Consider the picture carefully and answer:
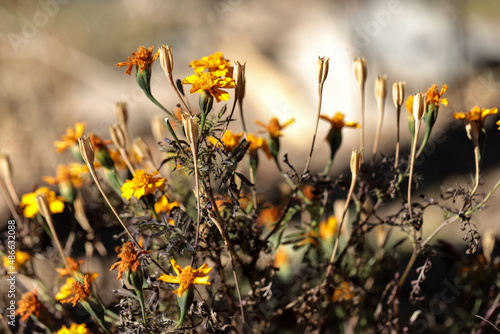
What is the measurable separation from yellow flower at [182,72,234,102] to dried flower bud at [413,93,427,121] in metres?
0.27

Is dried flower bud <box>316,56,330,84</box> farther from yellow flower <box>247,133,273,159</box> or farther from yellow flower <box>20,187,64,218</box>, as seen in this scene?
yellow flower <box>20,187,64,218</box>

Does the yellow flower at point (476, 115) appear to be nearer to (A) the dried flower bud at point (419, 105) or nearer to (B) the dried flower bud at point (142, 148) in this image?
(A) the dried flower bud at point (419, 105)

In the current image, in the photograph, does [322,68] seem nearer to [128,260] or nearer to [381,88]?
[381,88]

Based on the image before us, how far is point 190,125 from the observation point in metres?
0.59

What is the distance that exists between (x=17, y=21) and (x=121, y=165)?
2.48 metres

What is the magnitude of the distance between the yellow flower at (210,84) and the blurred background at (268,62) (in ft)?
4.07

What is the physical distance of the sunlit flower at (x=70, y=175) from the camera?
3.08 ft

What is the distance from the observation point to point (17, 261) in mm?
936

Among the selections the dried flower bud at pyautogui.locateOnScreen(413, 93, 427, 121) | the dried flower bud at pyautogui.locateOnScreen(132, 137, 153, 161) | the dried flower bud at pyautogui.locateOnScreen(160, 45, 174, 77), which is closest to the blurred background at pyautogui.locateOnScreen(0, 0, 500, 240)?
the dried flower bud at pyautogui.locateOnScreen(413, 93, 427, 121)

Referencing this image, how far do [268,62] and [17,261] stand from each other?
198cm

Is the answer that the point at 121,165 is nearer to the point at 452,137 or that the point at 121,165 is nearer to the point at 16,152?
the point at 452,137

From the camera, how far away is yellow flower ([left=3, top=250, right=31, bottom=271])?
91 cm

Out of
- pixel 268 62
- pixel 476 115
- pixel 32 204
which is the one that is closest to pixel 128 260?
pixel 32 204

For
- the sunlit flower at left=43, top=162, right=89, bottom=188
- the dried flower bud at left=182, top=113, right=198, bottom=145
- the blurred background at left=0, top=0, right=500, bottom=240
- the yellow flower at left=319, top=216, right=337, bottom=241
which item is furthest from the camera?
the blurred background at left=0, top=0, right=500, bottom=240
